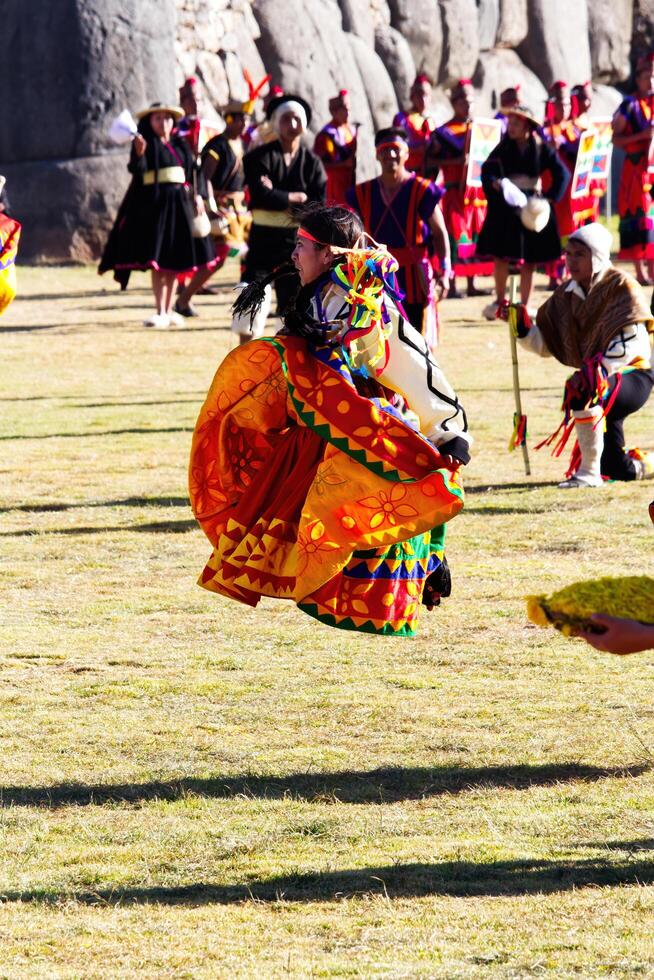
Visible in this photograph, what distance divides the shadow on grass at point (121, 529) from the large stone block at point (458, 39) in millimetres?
22078

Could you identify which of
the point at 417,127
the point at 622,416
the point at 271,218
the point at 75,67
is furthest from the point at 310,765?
the point at 75,67

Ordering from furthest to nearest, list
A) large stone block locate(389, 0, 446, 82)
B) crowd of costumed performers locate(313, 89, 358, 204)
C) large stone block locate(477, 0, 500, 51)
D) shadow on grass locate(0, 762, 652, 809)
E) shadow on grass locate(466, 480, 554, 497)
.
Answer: large stone block locate(477, 0, 500, 51) < large stone block locate(389, 0, 446, 82) < crowd of costumed performers locate(313, 89, 358, 204) < shadow on grass locate(466, 480, 554, 497) < shadow on grass locate(0, 762, 652, 809)

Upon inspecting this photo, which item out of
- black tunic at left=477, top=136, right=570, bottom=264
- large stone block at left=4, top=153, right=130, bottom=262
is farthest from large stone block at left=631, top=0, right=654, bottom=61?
black tunic at left=477, top=136, right=570, bottom=264

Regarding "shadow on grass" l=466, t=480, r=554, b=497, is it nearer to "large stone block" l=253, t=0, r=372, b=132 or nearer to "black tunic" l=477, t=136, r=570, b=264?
"black tunic" l=477, t=136, r=570, b=264

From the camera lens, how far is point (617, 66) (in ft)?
110

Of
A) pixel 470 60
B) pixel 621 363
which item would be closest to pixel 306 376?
pixel 621 363

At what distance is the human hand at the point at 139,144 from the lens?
1501 cm

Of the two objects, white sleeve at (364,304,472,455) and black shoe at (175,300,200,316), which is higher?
white sleeve at (364,304,472,455)

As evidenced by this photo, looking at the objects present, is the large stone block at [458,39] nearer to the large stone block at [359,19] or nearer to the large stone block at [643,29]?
the large stone block at [359,19]

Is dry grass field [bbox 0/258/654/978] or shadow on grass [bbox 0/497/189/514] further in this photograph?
shadow on grass [bbox 0/497/189/514]

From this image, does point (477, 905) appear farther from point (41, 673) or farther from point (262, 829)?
point (41, 673)

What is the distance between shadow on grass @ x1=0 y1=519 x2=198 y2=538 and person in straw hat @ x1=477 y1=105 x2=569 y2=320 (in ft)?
24.8

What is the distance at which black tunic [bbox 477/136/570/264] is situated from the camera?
15867 millimetres

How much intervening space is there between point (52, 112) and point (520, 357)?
29.7 ft
